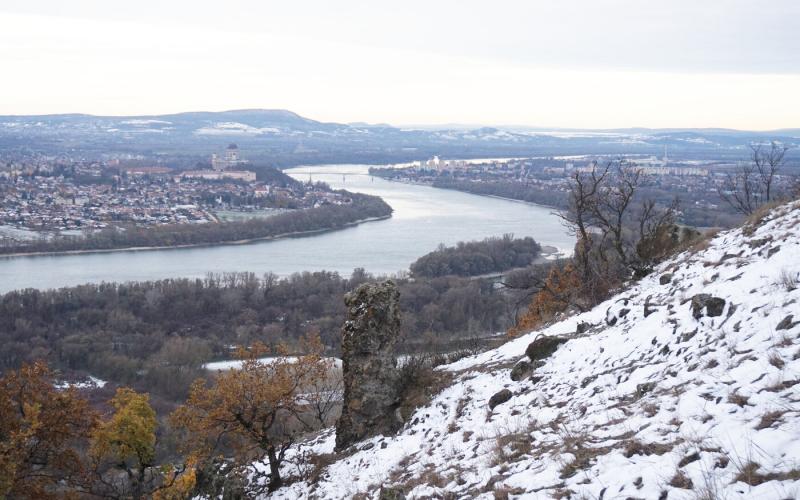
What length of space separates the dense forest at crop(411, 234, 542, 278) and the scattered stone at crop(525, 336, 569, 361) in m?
26.1

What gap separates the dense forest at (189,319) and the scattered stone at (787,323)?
58.4 feet

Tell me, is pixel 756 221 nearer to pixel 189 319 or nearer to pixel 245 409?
pixel 245 409

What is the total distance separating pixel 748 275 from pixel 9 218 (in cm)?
5563

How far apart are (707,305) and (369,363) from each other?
11.1 ft

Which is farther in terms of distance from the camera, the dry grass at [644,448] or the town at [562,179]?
the town at [562,179]

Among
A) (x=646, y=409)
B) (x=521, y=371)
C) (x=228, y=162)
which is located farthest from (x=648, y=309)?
(x=228, y=162)

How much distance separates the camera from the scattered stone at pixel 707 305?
4852mm

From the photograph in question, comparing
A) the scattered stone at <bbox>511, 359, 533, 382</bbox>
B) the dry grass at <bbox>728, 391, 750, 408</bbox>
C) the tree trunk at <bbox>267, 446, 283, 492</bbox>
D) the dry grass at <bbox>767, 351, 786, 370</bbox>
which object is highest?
the dry grass at <bbox>767, 351, 786, 370</bbox>

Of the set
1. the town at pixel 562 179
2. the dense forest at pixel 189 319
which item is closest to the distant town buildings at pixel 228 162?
the town at pixel 562 179

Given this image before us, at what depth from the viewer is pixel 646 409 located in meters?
4.08

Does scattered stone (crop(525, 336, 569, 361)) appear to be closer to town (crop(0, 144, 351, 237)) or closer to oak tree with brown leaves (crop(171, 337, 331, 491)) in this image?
oak tree with brown leaves (crop(171, 337, 331, 491))

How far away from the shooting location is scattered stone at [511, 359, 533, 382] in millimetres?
6227

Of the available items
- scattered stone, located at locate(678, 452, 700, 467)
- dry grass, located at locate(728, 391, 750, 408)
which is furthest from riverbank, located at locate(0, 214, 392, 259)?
scattered stone, located at locate(678, 452, 700, 467)

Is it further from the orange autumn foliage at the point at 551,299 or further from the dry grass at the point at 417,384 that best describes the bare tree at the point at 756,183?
the dry grass at the point at 417,384
